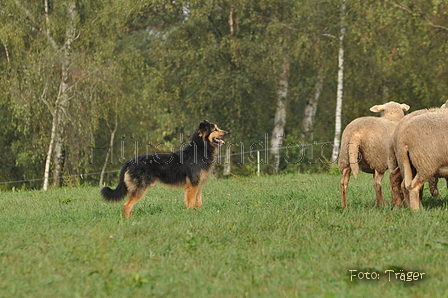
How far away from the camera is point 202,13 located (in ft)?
71.6

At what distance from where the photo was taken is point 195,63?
74.0ft

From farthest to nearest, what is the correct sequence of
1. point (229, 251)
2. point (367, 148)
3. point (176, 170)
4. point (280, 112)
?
point (280, 112) < point (176, 170) < point (367, 148) < point (229, 251)

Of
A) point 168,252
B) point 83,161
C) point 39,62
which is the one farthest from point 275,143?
Answer: point 168,252

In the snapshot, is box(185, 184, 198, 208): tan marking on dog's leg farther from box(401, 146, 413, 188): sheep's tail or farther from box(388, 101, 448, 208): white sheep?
box(401, 146, 413, 188): sheep's tail

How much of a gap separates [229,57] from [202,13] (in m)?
2.10

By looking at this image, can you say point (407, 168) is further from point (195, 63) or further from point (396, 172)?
point (195, 63)

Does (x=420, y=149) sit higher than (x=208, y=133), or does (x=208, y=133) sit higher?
(x=208, y=133)

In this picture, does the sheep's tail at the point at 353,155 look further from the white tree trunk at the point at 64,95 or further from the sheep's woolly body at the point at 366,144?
the white tree trunk at the point at 64,95

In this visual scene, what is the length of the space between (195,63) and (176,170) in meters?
13.1

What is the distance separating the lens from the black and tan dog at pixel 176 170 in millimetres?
9570

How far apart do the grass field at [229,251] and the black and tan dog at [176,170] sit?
1.26 feet

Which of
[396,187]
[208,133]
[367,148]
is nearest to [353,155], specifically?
[367,148]

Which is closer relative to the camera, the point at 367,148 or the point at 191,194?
the point at 367,148

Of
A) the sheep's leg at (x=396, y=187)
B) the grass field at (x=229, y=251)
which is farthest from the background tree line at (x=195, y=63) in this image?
the grass field at (x=229, y=251)
